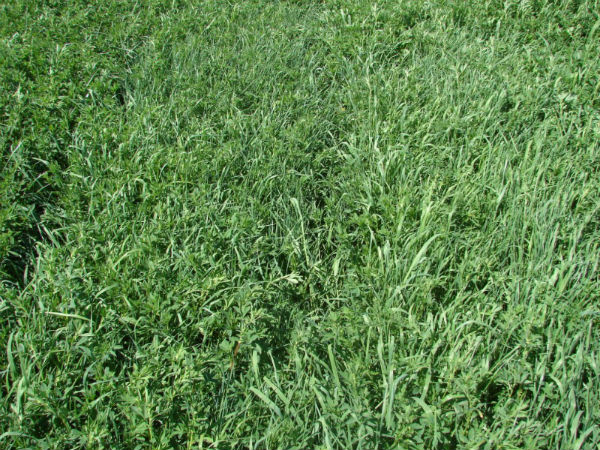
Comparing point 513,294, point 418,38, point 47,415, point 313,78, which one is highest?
point 418,38

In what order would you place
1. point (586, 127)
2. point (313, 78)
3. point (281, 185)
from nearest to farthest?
point (281, 185), point (586, 127), point (313, 78)

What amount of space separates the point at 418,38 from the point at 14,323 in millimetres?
4181

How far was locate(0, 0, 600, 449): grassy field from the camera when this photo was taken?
228 centimetres

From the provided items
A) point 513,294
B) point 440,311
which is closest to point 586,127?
point 513,294

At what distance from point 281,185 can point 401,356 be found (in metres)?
1.52

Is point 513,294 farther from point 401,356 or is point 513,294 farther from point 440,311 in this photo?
point 401,356

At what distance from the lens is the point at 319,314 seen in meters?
3.06

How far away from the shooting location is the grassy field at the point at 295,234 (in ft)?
7.48

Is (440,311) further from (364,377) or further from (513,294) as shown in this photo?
(364,377)

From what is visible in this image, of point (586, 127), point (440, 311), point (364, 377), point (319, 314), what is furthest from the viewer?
point (586, 127)

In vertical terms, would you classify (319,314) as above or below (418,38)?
below

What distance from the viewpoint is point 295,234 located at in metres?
3.36

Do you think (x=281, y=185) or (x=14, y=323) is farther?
(x=281, y=185)

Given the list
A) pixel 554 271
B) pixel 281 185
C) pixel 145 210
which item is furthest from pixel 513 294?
pixel 145 210
